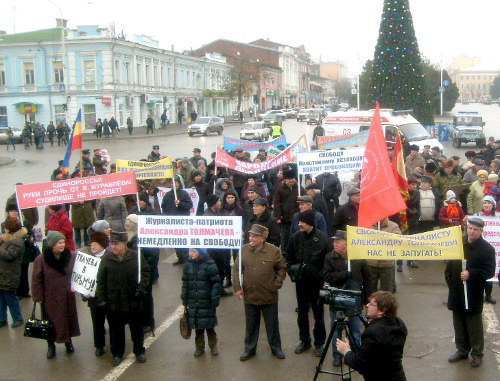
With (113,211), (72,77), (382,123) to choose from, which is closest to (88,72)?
(72,77)

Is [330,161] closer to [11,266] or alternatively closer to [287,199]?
[287,199]

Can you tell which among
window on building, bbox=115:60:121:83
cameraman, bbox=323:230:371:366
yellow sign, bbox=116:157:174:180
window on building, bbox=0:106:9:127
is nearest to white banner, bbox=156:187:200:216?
yellow sign, bbox=116:157:174:180

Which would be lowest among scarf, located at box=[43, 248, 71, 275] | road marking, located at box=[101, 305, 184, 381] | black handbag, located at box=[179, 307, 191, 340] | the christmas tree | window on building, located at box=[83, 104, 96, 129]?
road marking, located at box=[101, 305, 184, 381]

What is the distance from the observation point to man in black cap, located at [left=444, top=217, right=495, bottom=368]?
7.03m

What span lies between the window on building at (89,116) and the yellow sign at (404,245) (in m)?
49.8

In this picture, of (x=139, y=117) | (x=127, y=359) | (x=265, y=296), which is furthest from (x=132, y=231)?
(x=139, y=117)

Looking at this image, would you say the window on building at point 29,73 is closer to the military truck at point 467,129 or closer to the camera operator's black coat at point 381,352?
the military truck at point 467,129

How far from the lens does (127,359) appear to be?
7578 millimetres

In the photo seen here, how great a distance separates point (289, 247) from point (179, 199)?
4546 mm

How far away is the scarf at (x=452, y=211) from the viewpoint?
399 inches

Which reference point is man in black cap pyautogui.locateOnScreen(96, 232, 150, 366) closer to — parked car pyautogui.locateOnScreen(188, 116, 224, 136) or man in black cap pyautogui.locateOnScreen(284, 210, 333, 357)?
man in black cap pyautogui.locateOnScreen(284, 210, 333, 357)

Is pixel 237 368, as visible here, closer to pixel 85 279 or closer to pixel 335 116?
pixel 85 279

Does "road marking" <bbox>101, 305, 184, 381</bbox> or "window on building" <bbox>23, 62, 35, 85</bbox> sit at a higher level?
"window on building" <bbox>23, 62, 35, 85</bbox>

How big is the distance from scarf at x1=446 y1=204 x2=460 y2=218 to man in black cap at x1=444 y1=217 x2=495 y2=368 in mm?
3046
